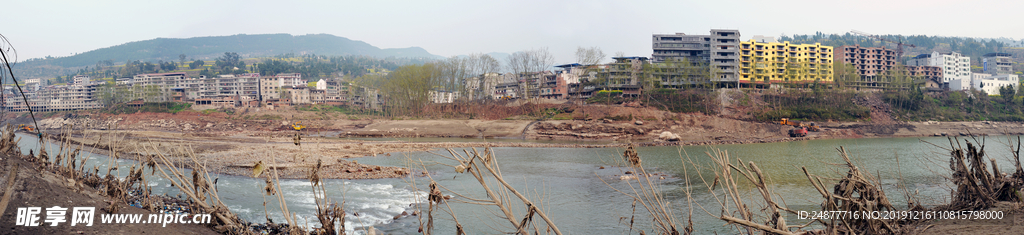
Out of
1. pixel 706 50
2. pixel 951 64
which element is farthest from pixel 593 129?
pixel 951 64

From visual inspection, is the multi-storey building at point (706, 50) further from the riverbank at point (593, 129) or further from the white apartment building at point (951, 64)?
the white apartment building at point (951, 64)

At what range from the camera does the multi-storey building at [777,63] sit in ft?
252

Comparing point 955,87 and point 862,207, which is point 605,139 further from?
point 955,87

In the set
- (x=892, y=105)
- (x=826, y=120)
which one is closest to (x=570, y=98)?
(x=826, y=120)

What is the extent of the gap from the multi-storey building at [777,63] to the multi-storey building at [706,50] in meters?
2.61

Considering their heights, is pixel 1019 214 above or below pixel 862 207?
below

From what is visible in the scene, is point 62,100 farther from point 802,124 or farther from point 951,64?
point 951,64

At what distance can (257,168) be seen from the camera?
4.41 m

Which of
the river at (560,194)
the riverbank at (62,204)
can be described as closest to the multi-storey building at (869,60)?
the river at (560,194)

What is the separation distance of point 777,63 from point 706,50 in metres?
10.8

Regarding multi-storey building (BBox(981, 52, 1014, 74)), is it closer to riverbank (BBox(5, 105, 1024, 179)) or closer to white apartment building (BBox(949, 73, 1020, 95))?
white apartment building (BBox(949, 73, 1020, 95))

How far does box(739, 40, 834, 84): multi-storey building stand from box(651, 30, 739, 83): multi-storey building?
261 cm

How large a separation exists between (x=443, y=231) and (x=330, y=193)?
5.81 m

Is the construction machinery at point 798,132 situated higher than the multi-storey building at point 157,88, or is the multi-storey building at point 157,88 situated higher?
the multi-storey building at point 157,88
